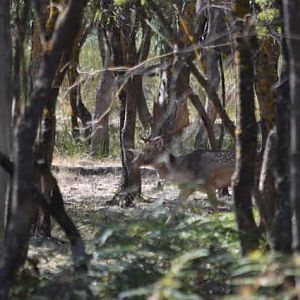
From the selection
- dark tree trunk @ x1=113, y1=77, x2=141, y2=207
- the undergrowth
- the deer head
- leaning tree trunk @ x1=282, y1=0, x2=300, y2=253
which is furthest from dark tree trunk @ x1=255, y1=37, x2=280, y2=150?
dark tree trunk @ x1=113, y1=77, x2=141, y2=207

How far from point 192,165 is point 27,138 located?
648cm

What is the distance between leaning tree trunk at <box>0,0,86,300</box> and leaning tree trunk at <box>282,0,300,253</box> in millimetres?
1260

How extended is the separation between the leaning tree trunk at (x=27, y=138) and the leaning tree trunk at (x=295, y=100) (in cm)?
126

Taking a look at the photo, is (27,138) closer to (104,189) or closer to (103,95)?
(104,189)

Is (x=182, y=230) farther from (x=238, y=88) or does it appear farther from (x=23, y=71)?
(x=23, y=71)

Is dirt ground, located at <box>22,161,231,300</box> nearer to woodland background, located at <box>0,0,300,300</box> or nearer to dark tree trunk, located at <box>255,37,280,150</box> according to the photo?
woodland background, located at <box>0,0,300,300</box>

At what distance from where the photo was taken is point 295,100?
4637 millimetres

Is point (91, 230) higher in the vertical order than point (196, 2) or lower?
lower

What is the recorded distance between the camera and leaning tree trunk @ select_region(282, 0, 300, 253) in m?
4.52

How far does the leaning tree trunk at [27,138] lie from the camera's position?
5438 mm

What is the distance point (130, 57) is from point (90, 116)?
6893mm

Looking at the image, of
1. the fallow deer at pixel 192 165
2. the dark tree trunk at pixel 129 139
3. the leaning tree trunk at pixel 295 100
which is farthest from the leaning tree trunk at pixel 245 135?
the dark tree trunk at pixel 129 139

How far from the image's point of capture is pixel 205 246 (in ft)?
18.7

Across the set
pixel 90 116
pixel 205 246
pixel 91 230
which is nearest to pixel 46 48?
pixel 205 246
